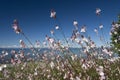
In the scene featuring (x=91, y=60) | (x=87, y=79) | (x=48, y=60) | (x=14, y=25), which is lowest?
(x=87, y=79)

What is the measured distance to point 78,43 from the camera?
8.14 metres

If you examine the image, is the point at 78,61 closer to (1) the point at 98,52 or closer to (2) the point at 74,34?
(1) the point at 98,52

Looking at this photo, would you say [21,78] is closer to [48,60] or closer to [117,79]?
[48,60]

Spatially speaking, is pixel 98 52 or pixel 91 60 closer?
pixel 91 60

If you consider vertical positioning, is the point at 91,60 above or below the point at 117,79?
above

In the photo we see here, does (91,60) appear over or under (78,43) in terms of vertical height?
under

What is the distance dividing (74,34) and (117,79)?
73.1 inches

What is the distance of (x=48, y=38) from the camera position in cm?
819

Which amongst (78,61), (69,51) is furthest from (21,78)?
Result: (69,51)

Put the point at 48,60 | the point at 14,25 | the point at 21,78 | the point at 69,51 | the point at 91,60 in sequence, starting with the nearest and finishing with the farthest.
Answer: the point at 14,25 < the point at 91,60 < the point at 69,51 < the point at 21,78 < the point at 48,60

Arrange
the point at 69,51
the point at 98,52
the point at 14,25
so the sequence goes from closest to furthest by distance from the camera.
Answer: the point at 14,25, the point at 69,51, the point at 98,52

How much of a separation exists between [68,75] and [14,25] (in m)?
1.47

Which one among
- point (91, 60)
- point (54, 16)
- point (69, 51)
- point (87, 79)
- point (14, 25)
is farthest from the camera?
point (69, 51)

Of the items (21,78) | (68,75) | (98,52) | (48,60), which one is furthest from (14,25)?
(48,60)
